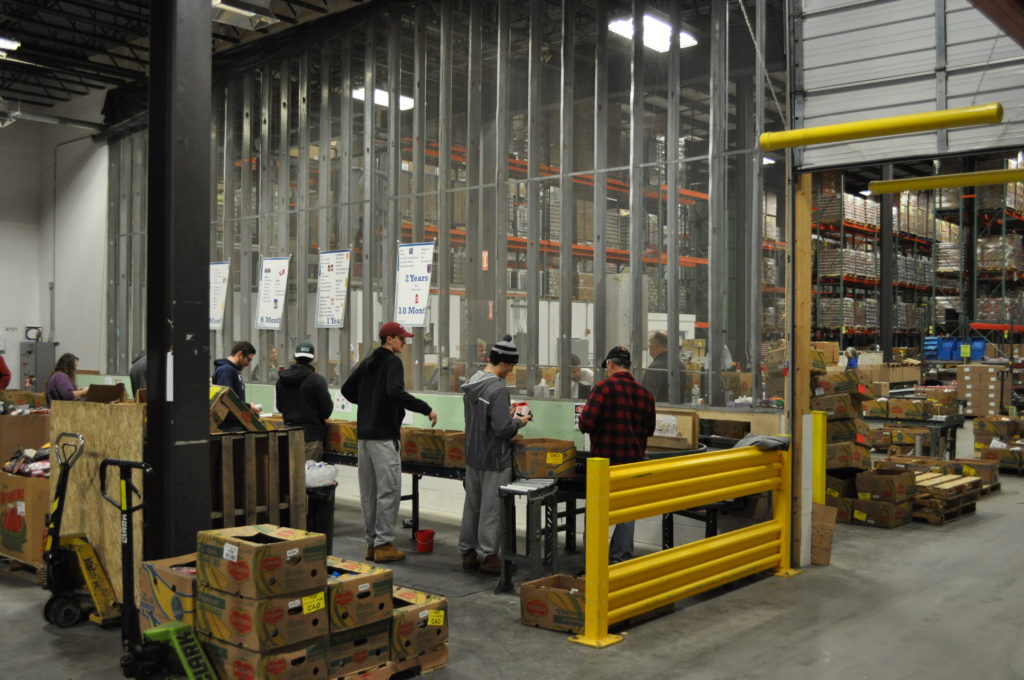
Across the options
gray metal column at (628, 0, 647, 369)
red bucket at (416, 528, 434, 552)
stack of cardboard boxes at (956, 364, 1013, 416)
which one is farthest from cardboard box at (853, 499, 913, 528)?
stack of cardboard boxes at (956, 364, 1013, 416)

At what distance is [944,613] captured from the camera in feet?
20.1

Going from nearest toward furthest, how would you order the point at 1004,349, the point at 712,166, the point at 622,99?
the point at 712,166, the point at 622,99, the point at 1004,349

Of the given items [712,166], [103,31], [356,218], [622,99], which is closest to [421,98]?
[356,218]

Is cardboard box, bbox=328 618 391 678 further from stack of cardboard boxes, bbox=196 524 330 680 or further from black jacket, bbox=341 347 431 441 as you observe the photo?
black jacket, bbox=341 347 431 441

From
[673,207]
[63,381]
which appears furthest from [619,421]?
[63,381]

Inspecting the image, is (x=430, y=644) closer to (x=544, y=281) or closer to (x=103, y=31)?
(x=544, y=281)

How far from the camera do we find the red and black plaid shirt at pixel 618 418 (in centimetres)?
671

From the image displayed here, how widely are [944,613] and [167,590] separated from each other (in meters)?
4.98

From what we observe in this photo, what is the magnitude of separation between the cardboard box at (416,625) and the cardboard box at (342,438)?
391 centimetres

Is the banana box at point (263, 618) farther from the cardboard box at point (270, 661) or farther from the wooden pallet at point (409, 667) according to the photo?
the wooden pallet at point (409, 667)

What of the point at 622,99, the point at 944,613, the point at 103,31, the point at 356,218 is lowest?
the point at 944,613

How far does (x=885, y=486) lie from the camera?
30.6 ft

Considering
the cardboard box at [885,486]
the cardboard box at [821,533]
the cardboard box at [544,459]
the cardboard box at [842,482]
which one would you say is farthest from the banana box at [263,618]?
the cardboard box at [885,486]

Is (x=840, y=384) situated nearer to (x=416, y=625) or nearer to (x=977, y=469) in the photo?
(x=977, y=469)
